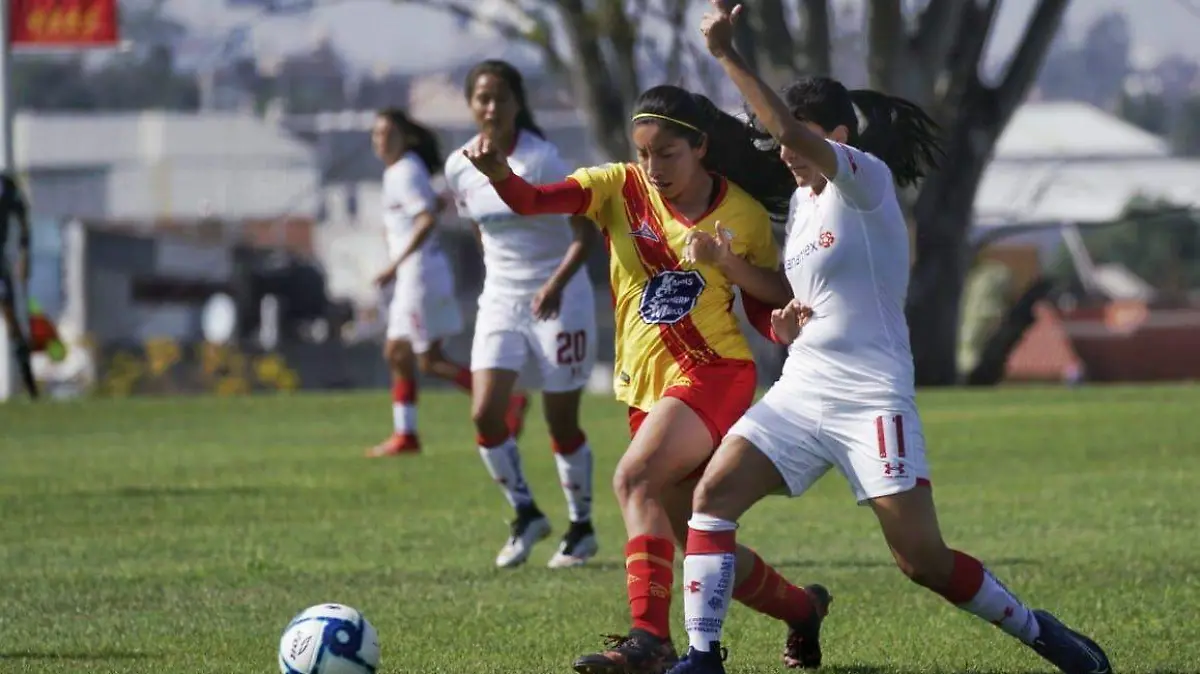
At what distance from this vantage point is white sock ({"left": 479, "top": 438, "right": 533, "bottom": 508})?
1104cm

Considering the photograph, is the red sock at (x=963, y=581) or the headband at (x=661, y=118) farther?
the headband at (x=661, y=118)

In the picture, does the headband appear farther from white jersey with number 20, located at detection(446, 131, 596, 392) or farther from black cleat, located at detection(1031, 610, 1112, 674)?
white jersey with number 20, located at detection(446, 131, 596, 392)

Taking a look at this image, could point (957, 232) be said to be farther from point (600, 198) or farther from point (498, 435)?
point (600, 198)

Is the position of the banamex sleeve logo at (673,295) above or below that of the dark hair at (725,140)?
below

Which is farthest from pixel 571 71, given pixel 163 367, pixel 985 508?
pixel 985 508

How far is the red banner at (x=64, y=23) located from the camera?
97.6ft

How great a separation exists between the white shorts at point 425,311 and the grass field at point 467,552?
3.12 ft

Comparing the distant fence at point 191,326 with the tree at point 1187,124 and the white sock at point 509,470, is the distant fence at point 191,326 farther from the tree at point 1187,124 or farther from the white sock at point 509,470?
the tree at point 1187,124

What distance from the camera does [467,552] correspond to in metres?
11.4

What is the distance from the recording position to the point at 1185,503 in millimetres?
12797

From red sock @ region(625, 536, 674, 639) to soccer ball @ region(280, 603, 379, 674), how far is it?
2.81 feet

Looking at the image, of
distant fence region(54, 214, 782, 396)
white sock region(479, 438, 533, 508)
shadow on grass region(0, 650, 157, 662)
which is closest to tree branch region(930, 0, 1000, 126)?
distant fence region(54, 214, 782, 396)

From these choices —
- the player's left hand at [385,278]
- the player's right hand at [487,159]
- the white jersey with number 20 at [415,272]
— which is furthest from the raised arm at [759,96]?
the white jersey with number 20 at [415,272]

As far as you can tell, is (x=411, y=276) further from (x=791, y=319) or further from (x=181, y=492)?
(x=791, y=319)
